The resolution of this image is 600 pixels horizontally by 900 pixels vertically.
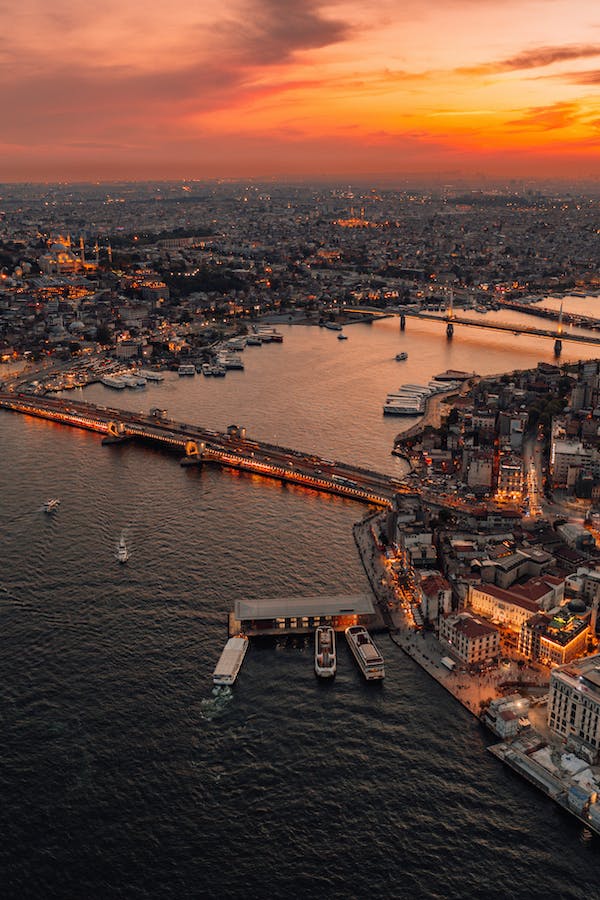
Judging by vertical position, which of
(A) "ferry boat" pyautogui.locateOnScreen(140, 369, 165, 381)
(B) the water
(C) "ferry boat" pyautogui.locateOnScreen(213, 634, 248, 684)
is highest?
(A) "ferry boat" pyautogui.locateOnScreen(140, 369, 165, 381)

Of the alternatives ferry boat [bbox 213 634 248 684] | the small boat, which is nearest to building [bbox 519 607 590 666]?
ferry boat [bbox 213 634 248 684]

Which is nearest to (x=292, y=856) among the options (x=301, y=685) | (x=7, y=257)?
(x=301, y=685)

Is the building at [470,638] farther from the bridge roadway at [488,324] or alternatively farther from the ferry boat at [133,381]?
the bridge roadway at [488,324]

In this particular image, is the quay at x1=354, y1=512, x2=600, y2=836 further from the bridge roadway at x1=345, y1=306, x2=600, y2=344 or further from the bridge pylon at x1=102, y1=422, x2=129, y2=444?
the bridge roadway at x1=345, y1=306, x2=600, y2=344

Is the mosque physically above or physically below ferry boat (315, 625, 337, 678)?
above

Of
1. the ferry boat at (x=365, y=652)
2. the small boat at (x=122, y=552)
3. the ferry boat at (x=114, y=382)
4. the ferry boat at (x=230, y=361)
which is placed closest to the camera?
the ferry boat at (x=365, y=652)

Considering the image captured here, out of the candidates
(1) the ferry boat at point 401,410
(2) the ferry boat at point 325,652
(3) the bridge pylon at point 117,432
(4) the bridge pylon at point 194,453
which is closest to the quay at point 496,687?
(2) the ferry boat at point 325,652

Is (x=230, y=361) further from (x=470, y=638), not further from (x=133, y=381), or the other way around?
(x=470, y=638)

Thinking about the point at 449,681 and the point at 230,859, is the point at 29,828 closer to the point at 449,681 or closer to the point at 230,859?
the point at 230,859
